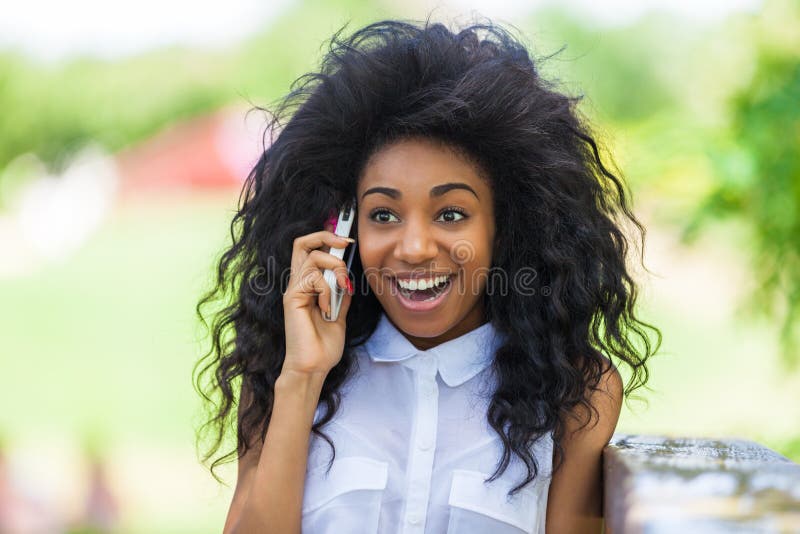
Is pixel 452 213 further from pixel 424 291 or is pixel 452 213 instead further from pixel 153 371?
pixel 153 371

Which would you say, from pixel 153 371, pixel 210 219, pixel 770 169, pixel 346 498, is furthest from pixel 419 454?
pixel 210 219

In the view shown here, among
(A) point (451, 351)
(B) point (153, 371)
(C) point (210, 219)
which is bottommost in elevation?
(A) point (451, 351)

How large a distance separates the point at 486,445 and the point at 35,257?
11553 millimetres

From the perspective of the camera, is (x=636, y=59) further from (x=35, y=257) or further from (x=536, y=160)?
(x=536, y=160)

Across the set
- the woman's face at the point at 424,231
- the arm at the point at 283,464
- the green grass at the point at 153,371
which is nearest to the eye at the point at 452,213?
the woman's face at the point at 424,231

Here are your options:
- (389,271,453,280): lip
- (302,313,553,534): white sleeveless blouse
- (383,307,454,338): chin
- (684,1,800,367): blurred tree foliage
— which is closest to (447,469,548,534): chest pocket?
(302,313,553,534): white sleeveless blouse

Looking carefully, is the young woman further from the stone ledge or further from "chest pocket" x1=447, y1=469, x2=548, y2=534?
the stone ledge

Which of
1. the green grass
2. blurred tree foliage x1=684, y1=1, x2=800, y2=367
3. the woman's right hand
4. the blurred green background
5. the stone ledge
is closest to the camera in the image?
the stone ledge

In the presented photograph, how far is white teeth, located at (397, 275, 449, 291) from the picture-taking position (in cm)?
207

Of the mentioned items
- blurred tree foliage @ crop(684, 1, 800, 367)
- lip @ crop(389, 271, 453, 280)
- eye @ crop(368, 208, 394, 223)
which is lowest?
lip @ crop(389, 271, 453, 280)

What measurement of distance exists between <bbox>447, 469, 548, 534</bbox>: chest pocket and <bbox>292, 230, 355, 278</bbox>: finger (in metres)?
0.56

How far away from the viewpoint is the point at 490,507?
2.04m

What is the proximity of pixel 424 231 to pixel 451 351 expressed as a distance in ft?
1.03

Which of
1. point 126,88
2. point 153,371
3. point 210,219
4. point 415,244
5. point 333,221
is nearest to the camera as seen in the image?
point 415,244
